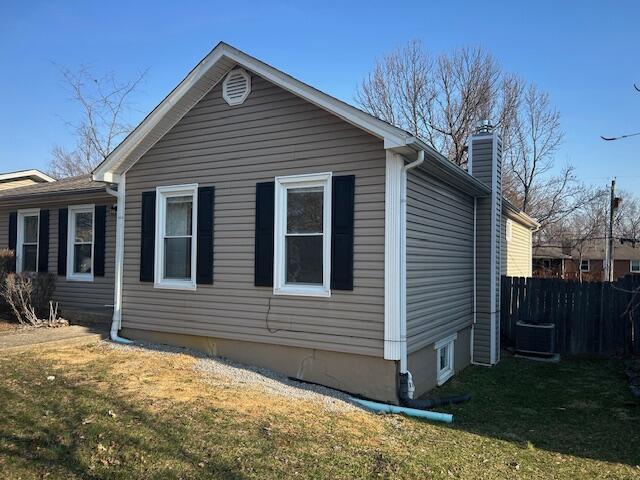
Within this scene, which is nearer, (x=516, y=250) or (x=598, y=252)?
(x=516, y=250)

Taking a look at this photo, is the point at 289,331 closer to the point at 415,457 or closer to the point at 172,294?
the point at 172,294

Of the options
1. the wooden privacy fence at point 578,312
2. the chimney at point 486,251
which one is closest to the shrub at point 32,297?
the chimney at point 486,251

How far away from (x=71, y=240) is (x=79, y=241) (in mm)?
183

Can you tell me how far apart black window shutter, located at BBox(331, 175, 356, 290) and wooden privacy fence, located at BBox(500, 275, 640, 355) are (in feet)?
19.0

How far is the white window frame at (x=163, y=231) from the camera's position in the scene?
7821 mm

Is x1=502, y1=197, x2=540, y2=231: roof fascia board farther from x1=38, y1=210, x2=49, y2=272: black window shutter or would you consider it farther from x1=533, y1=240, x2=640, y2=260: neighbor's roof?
x1=533, y1=240, x2=640, y2=260: neighbor's roof

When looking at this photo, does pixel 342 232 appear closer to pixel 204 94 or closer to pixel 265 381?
pixel 265 381

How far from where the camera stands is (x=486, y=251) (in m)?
9.57

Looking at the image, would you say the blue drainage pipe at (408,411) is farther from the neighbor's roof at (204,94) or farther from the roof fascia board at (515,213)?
the roof fascia board at (515,213)

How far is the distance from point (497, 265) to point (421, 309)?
384 cm

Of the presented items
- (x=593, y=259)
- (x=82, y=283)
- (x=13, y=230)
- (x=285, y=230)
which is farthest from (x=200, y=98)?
(x=593, y=259)

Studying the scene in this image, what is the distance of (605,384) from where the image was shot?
786cm

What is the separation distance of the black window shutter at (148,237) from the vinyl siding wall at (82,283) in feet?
6.68

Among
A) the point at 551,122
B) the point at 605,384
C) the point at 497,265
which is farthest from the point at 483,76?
the point at 605,384
